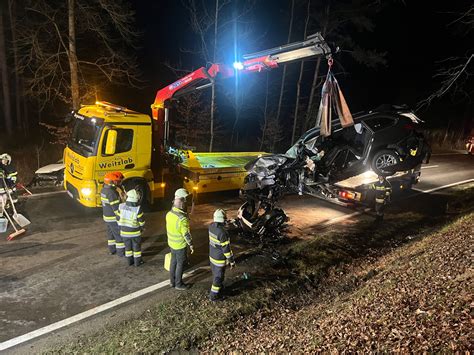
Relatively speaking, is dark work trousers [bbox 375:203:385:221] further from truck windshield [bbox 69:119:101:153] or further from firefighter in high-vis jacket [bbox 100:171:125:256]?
truck windshield [bbox 69:119:101:153]

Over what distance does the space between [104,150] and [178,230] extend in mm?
3615

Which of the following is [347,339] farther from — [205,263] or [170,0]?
[170,0]

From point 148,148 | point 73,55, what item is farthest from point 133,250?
point 73,55

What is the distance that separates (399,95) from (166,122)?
38.9m

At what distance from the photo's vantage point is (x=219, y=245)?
19.5ft

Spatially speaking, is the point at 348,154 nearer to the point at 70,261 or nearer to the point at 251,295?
the point at 251,295

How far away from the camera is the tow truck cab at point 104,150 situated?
8531mm

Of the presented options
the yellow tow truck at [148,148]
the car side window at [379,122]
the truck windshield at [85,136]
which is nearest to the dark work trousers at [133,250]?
the yellow tow truck at [148,148]

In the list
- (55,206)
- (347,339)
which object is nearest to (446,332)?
(347,339)

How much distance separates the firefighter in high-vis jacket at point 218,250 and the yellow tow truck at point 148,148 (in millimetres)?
3894

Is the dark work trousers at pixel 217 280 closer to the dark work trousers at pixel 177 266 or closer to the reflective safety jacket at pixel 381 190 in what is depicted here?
the dark work trousers at pixel 177 266

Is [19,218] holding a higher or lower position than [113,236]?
lower

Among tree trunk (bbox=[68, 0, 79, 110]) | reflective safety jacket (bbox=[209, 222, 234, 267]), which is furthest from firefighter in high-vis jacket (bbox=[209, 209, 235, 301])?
tree trunk (bbox=[68, 0, 79, 110])

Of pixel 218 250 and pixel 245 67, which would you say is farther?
pixel 245 67
